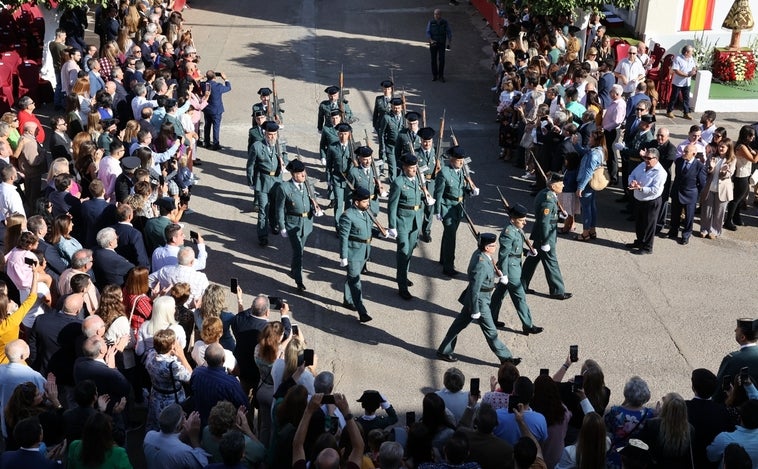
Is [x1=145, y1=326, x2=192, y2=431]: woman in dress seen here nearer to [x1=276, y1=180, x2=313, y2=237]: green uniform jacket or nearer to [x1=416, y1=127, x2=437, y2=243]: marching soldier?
[x1=276, y1=180, x2=313, y2=237]: green uniform jacket

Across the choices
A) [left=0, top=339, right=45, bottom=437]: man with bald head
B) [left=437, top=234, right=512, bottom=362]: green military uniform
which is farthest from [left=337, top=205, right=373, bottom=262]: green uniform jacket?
[left=0, top=339, right=45, bottom=437]: man with bald head

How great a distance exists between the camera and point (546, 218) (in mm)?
10836

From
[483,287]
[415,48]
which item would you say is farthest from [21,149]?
[415,48]

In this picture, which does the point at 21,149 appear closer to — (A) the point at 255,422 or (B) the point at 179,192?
(B) the point at 179,192

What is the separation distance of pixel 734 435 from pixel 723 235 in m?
6.85

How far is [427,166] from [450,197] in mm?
1097

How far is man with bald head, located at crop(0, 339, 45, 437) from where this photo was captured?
745 cm

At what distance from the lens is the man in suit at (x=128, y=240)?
9.89 meters

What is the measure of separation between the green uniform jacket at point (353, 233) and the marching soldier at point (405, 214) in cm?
60

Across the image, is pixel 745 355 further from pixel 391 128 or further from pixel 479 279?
pixel 391 128

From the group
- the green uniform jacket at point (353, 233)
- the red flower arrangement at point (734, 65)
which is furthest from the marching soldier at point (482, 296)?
the red flower arrangement at point (734, 65)

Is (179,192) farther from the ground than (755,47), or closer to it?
closer to it

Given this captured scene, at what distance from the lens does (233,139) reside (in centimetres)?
1648

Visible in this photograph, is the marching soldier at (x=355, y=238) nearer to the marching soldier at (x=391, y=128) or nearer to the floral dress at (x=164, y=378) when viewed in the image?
the floral dress at (x=164, y=378)
